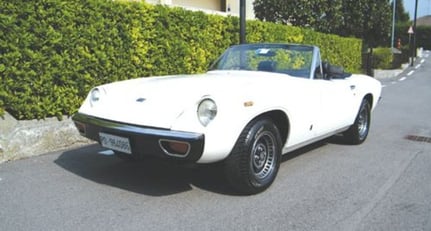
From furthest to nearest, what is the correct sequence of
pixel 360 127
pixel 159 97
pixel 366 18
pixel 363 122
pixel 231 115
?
pixel 366 18 → pixel 363 122 → pixel 360 127 → pixel 159 97 → pixel 231 115

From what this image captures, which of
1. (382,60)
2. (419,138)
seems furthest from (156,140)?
(382,60)

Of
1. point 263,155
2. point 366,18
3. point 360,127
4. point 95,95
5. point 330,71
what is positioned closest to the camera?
point 263,155

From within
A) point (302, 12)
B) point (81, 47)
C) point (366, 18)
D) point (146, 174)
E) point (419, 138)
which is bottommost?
point (419, 138)

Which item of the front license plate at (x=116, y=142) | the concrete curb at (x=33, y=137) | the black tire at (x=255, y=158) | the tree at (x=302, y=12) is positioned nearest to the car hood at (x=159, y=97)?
the front license plate at (x=116, y=142)

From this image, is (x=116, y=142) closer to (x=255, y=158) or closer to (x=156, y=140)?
(x=156, y=140)

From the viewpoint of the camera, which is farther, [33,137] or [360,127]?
[360,127]

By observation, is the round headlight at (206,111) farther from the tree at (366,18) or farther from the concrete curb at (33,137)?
the tree at (366,18)

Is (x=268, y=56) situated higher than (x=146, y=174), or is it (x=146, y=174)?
(x=268, y=56)

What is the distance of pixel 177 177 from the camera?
15.6ft

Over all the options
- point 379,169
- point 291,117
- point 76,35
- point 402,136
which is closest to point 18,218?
point 291,117

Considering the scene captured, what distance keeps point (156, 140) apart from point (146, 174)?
1256mm

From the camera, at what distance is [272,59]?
541cm

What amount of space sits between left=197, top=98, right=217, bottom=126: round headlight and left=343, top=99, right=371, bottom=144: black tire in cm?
325

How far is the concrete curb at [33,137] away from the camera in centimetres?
540
